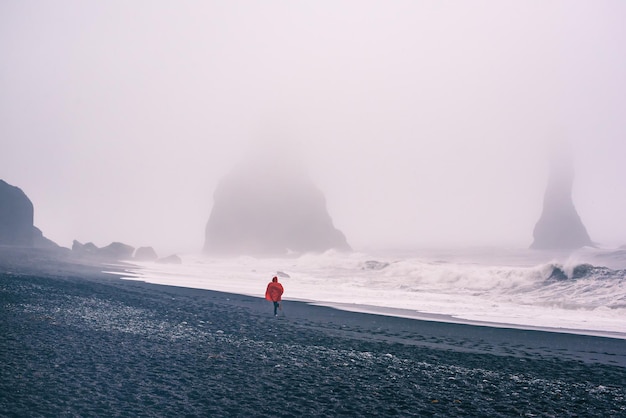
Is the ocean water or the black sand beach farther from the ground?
the ocean water

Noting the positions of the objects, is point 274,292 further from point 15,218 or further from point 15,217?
point 15,217

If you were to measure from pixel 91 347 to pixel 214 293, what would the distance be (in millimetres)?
17089

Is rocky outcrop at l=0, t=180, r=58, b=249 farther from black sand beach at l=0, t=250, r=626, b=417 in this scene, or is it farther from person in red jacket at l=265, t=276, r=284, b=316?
person in red jacket at l=265, t=276, r=284, b=316

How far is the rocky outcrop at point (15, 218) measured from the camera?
96.9 meters

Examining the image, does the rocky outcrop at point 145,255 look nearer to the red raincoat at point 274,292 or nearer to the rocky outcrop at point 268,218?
the rocky outcrop at point 268,218

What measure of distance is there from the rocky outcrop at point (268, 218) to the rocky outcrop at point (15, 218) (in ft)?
172

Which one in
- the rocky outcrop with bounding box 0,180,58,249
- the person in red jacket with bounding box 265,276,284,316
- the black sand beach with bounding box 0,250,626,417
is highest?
the rocky outcrop with bounding box 0,180,58,249

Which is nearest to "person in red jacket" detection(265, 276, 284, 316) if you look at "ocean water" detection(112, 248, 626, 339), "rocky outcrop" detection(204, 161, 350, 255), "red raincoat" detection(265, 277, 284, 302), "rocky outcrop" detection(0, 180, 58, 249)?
"red raincoat" detection(265, 277, 284, 302)

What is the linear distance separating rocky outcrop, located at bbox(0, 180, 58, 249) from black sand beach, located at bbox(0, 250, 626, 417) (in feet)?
295

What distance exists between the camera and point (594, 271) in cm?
3400

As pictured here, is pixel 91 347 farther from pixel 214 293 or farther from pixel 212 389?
pixel 214 293

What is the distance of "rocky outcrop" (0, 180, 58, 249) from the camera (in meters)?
96.9

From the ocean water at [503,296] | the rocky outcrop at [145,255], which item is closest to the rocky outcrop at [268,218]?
the rocky outcrop at [145,255]

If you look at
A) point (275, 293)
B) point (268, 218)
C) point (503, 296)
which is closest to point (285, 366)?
point (275, 293)
